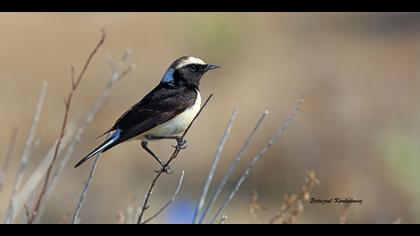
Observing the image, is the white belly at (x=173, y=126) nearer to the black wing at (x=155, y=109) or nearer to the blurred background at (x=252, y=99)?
the black wing at (x=155, y=109)

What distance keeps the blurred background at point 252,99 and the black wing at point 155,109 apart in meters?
0.81

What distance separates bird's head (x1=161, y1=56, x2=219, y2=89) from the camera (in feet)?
17.0

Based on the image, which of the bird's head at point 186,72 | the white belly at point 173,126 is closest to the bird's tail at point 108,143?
the white belly at point 173,126

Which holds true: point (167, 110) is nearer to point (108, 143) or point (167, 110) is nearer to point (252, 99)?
point (108, 143)

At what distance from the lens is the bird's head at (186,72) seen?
17.0ft

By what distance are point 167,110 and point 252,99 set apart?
6.28 m

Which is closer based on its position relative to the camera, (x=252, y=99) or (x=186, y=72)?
(x=186, y=72)

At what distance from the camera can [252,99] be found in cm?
1106

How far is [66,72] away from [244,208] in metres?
3.89

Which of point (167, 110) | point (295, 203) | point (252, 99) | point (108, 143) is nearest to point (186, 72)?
point (167, 110)

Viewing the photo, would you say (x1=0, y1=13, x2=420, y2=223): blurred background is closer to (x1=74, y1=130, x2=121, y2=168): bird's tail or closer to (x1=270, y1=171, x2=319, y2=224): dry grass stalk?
(x1=74, y1=130, x2=121, y2=168): bird's tail

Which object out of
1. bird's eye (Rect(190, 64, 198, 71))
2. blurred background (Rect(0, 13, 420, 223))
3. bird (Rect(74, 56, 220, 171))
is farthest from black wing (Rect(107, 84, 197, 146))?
blurred background (Rect(0, 13, 420, 223))

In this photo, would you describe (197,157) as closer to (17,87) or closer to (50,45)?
(17,87)

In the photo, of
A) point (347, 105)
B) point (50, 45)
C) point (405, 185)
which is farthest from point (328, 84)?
point (50, 45)
